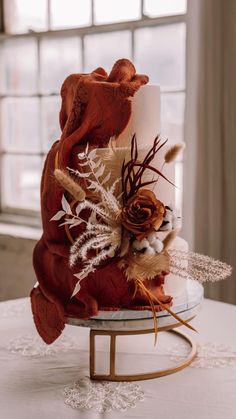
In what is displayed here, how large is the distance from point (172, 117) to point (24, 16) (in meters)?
0.92

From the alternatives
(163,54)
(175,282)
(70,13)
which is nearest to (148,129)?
(175,282)

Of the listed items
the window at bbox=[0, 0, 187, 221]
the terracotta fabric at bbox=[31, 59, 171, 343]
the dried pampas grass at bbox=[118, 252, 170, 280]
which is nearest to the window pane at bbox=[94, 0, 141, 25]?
the window at bbox=[0, 0, 187, 221]

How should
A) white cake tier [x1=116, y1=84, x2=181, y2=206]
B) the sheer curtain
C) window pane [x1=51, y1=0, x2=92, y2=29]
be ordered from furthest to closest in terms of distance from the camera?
1. window pane [x1=51, y1=0, x2=92, y2=29]
2. the sheer curtain
3. white cake tier [x1=116, y1=84, x2=181, y2=206]

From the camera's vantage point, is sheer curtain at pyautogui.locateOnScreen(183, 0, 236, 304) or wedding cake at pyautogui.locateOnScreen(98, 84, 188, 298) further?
sheer curtain at pyautogui.locateOnScreen(183, 0, 236, 304)

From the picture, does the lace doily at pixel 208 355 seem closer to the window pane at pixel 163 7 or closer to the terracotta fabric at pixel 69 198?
the terracotta fabric at pixel 69 198

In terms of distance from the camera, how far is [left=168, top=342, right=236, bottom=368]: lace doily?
1.13m

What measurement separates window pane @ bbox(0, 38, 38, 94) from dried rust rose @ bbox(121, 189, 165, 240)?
5.79ft

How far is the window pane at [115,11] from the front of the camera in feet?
7.28

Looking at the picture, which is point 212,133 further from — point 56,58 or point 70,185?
point 56,58

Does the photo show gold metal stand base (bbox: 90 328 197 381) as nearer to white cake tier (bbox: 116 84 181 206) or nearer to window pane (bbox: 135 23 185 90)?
white cake tier (bbox: 116 84 181 206)

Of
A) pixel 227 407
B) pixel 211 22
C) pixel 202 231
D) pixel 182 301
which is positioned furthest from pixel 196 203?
pixel 227 407

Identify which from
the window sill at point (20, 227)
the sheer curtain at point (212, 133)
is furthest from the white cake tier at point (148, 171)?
the window sill at point (20, 227)

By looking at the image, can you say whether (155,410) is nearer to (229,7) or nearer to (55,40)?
(229,7)

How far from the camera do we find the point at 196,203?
182 cm
